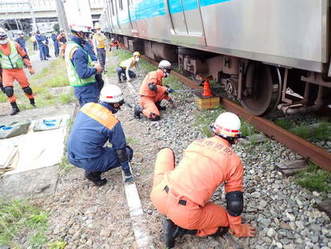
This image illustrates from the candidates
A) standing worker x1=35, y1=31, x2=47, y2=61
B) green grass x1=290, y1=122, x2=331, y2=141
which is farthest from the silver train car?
standing worker x1=35, y1=31, x2=47, y2=61

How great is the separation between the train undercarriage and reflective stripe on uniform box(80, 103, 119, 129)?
1.98 m

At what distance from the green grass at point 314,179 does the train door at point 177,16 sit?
108 inches

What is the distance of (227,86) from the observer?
4598 mm

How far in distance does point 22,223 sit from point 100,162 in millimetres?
1028

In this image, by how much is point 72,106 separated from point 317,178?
5811 mm

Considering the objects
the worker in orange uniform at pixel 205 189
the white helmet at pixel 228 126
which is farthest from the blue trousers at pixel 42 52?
the white helmet at pixel 228 126

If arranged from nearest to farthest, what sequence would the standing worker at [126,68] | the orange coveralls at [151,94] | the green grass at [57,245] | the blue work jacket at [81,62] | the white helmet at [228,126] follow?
the white helmet at [228,126], the green grass at [57,245], the blue work jacket at [81,62], the orange coveralls at [151,94], the standing worker at [126,68]

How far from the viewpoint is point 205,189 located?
221 cm

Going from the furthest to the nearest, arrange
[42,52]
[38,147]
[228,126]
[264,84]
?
1. [42,52]
2. [38,147]
3. [264,84]
4. [228,126]

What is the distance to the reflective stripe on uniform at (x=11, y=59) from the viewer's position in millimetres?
6118

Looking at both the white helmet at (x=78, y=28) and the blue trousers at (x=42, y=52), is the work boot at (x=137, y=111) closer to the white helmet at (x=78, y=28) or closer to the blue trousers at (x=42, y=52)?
the white helmet at (x=78, y=28)

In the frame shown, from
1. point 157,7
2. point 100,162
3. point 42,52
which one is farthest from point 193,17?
point 42,52

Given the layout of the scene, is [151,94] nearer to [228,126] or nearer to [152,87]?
[152,87]

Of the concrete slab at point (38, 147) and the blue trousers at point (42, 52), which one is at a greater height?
the blue trousers at point (42, 52)
